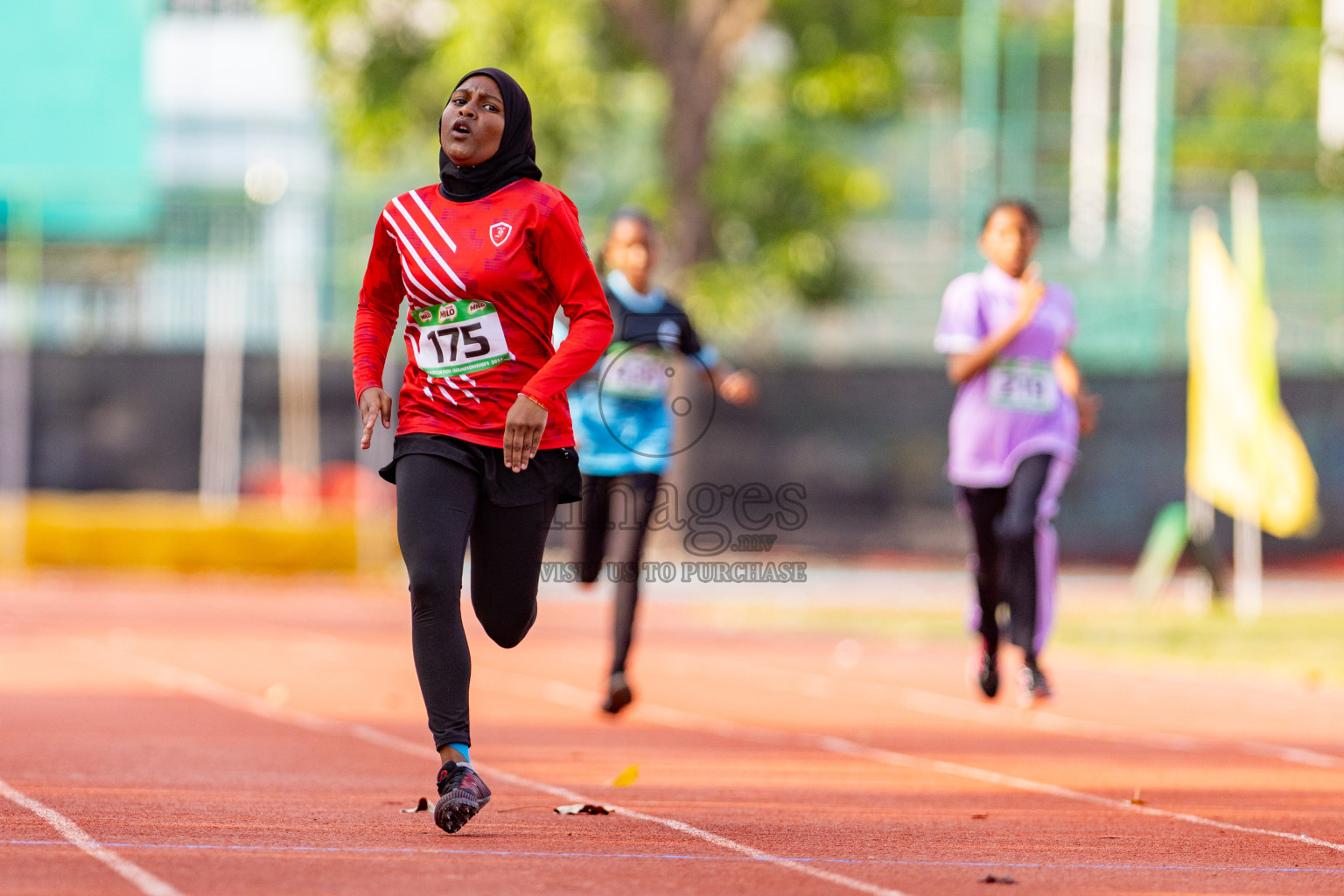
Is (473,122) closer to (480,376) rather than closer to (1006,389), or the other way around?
(480,376)

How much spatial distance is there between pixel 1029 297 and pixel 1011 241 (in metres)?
0.36

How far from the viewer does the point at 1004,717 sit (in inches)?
391

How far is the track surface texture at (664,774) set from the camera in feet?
16.9

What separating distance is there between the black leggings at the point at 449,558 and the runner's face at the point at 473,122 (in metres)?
0.87

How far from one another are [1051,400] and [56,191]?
1930 cm

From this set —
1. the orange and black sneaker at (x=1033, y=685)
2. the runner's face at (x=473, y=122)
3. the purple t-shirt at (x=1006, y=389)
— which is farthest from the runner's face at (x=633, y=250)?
the runner's face at (x=473, y=122)

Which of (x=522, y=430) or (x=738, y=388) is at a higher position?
(x=738, y=388)

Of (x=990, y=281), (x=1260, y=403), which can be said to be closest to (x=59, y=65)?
(x=1260, y=403)

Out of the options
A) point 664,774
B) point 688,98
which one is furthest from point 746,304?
point 664,774

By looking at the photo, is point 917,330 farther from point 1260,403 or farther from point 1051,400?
point 1051,400

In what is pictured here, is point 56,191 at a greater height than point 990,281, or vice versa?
point 56,191

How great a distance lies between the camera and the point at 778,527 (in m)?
26.6

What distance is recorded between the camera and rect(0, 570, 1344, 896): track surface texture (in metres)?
5.15

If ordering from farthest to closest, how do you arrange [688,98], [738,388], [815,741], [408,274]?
1. [688,98]
2. [738,388]
3. [815,741]
4. [408,274]
